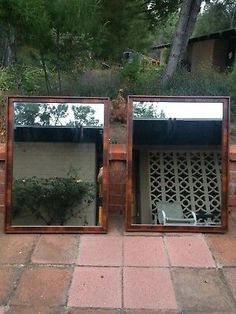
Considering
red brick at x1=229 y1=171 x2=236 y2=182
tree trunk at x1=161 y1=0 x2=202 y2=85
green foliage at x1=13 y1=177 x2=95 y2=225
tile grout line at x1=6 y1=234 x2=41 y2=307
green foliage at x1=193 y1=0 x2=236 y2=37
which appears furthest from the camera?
green foliage at x1=193 y1=0 x2=236 y2=37

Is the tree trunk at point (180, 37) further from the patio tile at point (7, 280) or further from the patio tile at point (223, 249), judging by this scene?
the patio tile at point (7, 280)

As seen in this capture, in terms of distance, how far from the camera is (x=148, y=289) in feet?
7.04

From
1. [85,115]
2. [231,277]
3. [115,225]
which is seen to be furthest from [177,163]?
[231,277]

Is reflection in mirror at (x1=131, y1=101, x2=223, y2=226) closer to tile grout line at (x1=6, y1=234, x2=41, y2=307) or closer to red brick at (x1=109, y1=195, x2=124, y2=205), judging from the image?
red brick at (x1=109, y1=195, x2=124, y2=205)

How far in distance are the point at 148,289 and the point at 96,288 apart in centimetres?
29

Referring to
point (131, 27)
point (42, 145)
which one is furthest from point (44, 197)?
point (131, 27)

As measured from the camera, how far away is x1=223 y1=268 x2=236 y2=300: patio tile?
217cm

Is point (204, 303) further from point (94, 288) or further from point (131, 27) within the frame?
point (131, 27)

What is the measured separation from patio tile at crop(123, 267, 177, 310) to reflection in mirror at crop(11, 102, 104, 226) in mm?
699

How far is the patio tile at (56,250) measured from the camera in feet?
8.09

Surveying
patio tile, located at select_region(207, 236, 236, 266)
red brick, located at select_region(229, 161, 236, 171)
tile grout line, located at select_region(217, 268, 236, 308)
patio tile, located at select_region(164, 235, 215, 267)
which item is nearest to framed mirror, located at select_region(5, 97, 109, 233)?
patio tile, located at select_region(164, 235, 215, 267)

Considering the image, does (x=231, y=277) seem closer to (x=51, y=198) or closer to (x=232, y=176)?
(x=232, y=176)

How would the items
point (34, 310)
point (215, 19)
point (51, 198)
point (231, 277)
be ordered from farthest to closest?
point (215, 19) → point (51, 198) → point (231, 277) → point (34, 310)

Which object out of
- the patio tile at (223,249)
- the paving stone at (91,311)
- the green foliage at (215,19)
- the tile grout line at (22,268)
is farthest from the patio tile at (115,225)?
the green foliage at (215,19)
